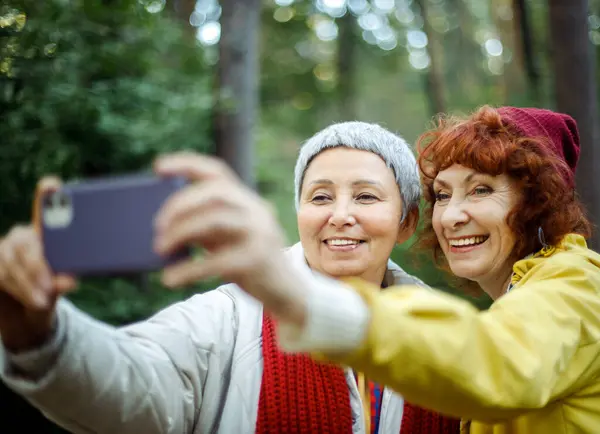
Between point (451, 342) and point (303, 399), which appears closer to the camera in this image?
point (451, 342)

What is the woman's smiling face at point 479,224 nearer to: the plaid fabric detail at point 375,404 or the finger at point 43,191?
the plaid fabric detail at point 375,404

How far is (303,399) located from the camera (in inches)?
88.0

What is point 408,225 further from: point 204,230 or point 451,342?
point 204,230

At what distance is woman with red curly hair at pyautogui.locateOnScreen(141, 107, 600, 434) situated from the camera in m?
1.28

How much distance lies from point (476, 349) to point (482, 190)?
114 cm

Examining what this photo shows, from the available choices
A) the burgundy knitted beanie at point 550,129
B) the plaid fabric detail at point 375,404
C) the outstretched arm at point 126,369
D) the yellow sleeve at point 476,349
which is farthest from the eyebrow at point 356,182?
the yellow sleeve at point 476,349

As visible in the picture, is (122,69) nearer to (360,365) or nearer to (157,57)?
(157,57)

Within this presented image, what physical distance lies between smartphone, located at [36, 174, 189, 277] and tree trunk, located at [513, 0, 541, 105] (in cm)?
767

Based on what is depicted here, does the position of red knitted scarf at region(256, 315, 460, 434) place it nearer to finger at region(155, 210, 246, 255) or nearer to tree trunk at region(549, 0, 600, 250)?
finger at region(155, 210, 246, 255)

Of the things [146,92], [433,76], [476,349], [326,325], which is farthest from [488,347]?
[433,76]

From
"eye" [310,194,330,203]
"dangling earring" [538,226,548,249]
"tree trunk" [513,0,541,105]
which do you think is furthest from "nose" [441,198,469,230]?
"tree trunk" [513,0,541,105]

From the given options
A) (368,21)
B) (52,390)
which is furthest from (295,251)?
(368,21)

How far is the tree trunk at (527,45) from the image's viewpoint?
8.01m

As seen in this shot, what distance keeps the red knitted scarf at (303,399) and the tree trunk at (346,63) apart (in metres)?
13.5
